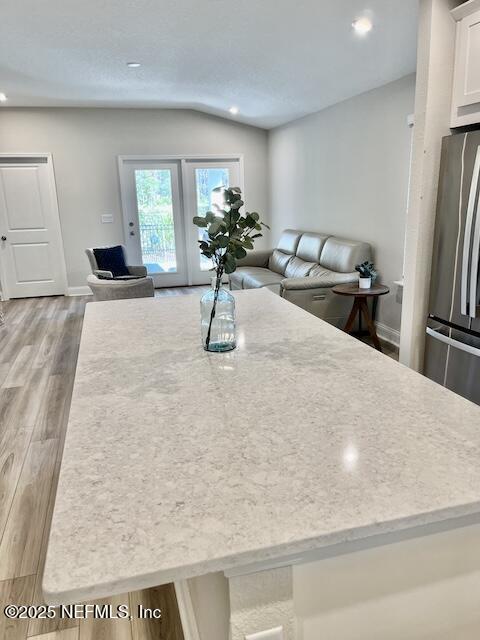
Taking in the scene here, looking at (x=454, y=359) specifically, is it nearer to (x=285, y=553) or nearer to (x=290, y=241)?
→ (x=285, y=553)

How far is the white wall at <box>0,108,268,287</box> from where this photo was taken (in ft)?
21.3

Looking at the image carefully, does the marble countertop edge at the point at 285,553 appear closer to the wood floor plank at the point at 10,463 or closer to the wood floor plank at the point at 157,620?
the wood floor plank at the point at 157,620

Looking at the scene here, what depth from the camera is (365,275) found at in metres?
4.30

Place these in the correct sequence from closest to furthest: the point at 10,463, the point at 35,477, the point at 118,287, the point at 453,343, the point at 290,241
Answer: the point at 453,343 < the point at 35,477 < the point at 10,463 < the point at 118,287 < the point at 290,241

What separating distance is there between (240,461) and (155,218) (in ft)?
21.9

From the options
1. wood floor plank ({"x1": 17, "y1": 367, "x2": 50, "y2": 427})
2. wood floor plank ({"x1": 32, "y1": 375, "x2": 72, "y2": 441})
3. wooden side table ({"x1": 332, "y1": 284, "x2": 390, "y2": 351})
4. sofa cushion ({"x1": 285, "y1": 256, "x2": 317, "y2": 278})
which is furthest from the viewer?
sofa cushion ({"x1": 285, "y1": 256, "x2": 317, "y2": 278})

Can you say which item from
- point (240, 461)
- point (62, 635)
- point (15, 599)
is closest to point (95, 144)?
point (15, 599)

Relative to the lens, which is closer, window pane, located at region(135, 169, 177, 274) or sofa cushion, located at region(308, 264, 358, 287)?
sofa cushion, located at region(308, 264, 358, 287)

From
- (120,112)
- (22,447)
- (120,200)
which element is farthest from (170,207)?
(22,447)

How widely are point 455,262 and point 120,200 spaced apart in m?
5.79

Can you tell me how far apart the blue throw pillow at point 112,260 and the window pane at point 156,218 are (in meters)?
A: 1.23

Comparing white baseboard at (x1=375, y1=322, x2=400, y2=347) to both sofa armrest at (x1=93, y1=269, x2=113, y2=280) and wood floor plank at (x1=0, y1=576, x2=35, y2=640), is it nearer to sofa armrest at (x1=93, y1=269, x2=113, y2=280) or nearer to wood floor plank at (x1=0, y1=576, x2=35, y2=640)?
sofa armrest at (x1=93, y1=269, x2=113, y2=280)

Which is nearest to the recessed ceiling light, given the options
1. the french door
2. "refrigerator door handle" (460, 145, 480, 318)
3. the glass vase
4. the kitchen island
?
"refrigerator door handle" (460, 145, 480, 318)

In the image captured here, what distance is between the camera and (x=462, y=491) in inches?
32.5
